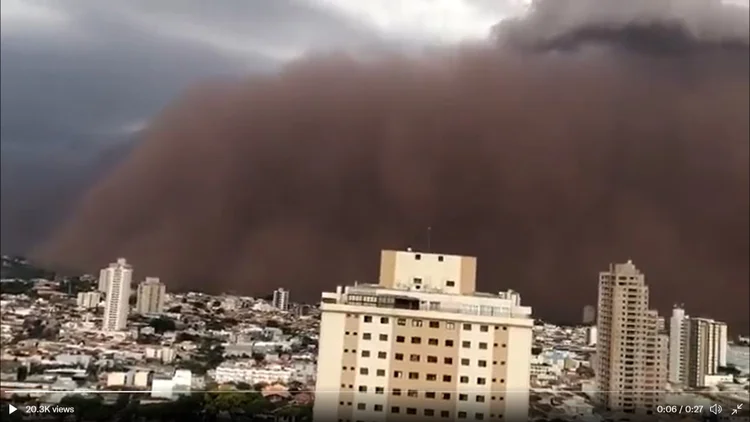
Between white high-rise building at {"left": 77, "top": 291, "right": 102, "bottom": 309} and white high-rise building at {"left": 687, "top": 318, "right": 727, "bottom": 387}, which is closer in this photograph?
white high-rise building at {"left": 77, "top": 291, "right": 102, "bottom": 309}

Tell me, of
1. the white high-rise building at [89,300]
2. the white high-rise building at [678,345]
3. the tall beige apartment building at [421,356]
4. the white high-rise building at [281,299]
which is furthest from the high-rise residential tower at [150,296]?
the white high-rise building at [678,345]

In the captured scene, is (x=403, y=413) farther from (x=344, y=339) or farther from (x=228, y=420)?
(x=228, y=420)

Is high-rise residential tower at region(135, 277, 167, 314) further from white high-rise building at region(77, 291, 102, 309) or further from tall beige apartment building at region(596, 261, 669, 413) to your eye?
tall beige apartment building at region(596, 261, 669, 413)

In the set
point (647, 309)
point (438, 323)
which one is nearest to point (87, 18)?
point (438, 323)

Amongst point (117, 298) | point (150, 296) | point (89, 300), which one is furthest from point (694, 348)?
point (89, 300)

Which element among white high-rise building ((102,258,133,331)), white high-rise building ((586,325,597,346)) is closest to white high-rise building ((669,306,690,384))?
white high-rise building ((586,325,597,346))
